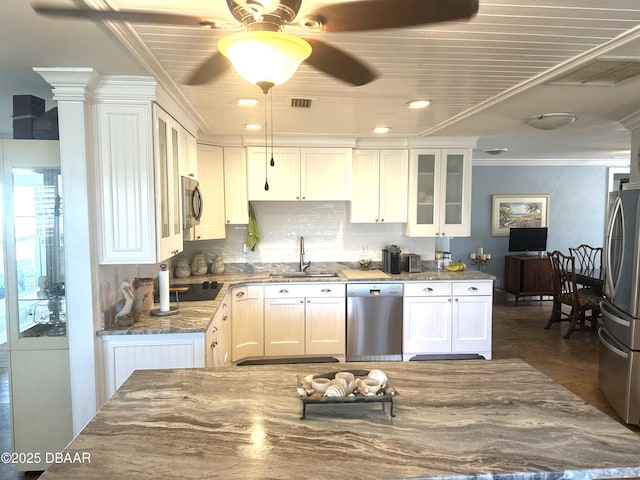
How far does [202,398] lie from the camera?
149 centimetres

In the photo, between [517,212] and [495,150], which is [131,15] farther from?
[517,212]

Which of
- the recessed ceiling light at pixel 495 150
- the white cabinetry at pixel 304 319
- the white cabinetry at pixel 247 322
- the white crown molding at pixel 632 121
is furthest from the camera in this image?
the recessed ceiling light at pixel 495 150

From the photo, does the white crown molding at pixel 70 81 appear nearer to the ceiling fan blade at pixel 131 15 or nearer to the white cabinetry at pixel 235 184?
the ceiling fan blade at pixel 131 15

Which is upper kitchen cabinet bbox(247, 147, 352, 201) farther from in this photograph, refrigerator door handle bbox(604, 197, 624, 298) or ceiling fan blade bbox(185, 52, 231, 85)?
refrigerator door handle bbox(604, 197, 624, 298)

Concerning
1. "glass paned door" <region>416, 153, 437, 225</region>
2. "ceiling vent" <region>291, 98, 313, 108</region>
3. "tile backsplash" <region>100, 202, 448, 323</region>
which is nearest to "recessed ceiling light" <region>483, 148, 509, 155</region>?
"glass paned door" <region>416, 153, 437, 225</region>

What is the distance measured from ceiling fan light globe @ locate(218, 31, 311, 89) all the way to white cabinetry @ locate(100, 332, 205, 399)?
171 cm

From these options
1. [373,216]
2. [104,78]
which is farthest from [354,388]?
[373,216]

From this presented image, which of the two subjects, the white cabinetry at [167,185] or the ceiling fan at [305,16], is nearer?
the ceiling fan at [305,16]

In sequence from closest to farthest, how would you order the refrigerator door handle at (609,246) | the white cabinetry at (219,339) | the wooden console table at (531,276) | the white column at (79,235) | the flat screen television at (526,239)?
the white column at (79,235), the white cabinetry at (219,339), the refrigerator door handle at (609,246), the wooden console table at (531,276), the flat screen television at (526,239)

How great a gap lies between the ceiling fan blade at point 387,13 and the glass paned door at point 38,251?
6.02 ft

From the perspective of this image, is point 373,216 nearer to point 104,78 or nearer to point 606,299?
point 606,299

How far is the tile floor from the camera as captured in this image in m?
3.14

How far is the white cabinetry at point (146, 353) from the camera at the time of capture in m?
2.37

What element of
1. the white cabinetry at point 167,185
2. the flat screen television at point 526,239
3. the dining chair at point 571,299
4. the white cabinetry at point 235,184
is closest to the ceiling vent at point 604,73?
the white cabinetry at point 167,185
